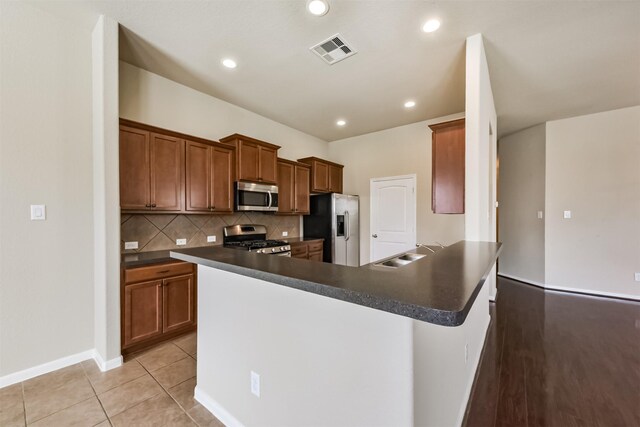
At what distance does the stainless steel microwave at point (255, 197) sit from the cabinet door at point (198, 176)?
408 mm

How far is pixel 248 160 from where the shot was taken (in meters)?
3.71

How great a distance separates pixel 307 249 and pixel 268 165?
1.51m

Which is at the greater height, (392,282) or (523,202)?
(523,202)

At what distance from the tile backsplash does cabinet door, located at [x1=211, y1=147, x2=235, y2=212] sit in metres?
0.36

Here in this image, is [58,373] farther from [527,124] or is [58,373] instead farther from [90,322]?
[527,124]

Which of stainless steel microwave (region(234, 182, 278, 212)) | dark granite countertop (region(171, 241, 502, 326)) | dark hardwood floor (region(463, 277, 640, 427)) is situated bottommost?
dark hardwood floor (region(463, 277, 640, 427))

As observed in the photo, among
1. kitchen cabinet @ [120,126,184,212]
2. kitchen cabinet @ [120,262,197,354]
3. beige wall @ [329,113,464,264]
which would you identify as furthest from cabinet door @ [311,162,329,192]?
kitchen cabinet @ [120,262,197,354]

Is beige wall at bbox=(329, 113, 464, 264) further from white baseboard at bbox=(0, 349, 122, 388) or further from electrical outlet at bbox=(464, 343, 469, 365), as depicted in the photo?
white baseboard at bbox=(0, 349, 122, 388)

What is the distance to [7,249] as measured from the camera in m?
2.00

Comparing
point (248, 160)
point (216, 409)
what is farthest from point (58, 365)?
point (248, 160)

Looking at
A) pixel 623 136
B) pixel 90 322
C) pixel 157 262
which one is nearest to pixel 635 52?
pixel 623 136

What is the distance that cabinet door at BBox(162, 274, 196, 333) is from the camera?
8.67 ft

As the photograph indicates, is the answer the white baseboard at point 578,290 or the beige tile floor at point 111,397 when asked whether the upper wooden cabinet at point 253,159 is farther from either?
the white baseboard at point 578,290

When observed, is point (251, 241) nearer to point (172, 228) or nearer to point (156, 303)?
point (172, 228)
